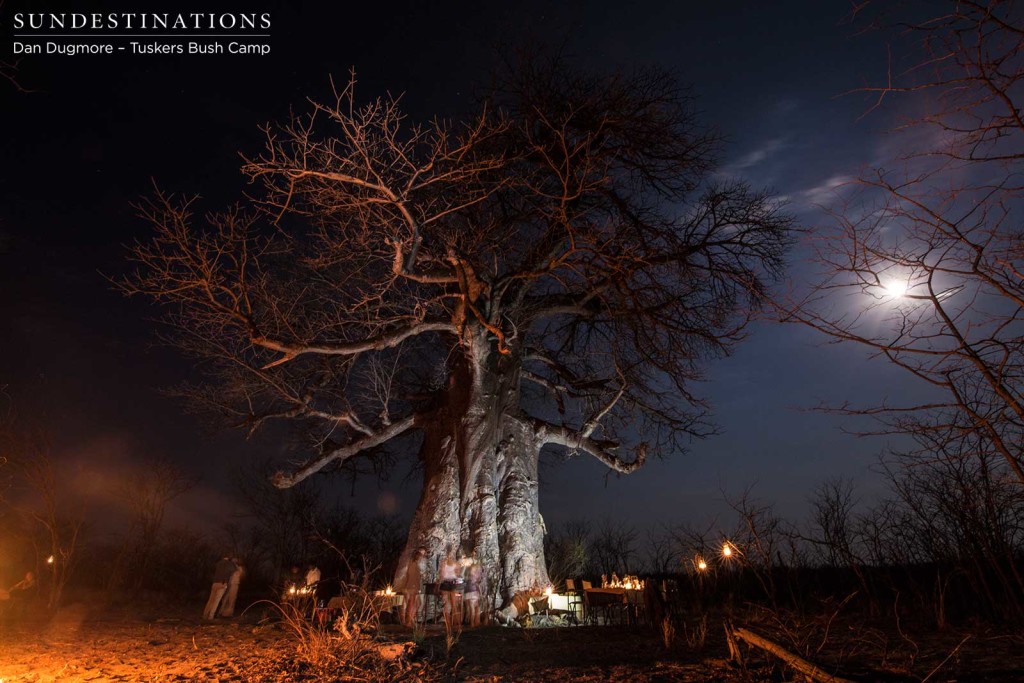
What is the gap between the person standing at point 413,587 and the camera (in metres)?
8.55

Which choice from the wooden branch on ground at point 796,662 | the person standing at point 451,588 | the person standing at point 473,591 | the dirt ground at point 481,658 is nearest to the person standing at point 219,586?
the dirt ground at point 481,658

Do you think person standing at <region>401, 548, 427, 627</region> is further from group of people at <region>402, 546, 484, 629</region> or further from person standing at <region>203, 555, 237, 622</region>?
person standing at <region>203, 555, 237, 622</region>

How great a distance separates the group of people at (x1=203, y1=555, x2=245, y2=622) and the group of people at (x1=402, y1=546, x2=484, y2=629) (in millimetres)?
3276

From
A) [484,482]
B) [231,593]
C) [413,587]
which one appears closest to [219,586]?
[231,593]

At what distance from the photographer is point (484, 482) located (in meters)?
9.37

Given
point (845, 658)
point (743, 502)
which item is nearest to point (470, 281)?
point (743, 502)

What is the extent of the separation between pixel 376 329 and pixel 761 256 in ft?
21.7

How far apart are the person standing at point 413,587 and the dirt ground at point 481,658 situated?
131 cm

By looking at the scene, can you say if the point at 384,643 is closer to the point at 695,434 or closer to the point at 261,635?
the point at 261,635

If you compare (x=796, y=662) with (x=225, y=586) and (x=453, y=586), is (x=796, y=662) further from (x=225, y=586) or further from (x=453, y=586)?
(x=225, y=586)

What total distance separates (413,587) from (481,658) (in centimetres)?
357

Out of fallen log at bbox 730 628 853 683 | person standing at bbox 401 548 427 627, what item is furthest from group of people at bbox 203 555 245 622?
fallen log at bbox 730 628 853 683

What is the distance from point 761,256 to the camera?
10.4m

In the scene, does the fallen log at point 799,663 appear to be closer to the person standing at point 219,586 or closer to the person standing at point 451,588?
the person standing at point 451,588
